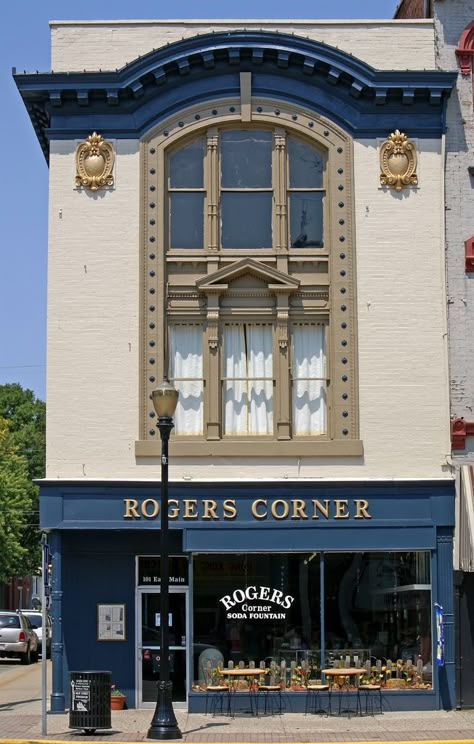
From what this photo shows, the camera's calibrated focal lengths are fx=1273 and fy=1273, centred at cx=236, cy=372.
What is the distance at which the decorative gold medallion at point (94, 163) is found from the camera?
2492 cm

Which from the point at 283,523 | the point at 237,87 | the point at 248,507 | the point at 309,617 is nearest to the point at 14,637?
the point at 248,507

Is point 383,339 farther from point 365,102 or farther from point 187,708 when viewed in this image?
point 187,708

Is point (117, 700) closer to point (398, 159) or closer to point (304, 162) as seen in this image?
point (304, 162)

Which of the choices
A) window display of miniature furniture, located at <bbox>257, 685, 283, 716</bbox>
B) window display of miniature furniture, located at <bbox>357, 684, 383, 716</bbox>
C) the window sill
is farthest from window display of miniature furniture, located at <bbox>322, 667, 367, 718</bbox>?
the window sill

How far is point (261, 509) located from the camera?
2392 centimetres

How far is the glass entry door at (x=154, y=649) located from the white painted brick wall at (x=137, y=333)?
2.61m

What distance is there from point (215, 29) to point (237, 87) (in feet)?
4.31

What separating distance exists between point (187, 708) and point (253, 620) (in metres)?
2.07

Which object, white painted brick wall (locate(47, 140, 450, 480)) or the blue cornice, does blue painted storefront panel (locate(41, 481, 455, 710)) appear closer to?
white painted brick wall (locate(47, 140, 450, 480))

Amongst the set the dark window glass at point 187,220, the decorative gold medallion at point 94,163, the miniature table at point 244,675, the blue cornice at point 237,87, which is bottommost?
the miniature table at point 244,675

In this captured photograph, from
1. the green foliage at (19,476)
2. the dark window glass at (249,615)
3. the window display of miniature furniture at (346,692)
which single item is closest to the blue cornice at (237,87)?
the dark window glass at (249,615)

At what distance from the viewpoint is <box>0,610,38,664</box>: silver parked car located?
40594mm

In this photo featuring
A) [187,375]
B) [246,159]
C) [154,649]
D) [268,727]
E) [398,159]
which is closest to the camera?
[268,727]

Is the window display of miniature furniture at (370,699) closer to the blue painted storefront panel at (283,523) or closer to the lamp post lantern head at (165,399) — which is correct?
the blue painted storefront panel at (283,523)
